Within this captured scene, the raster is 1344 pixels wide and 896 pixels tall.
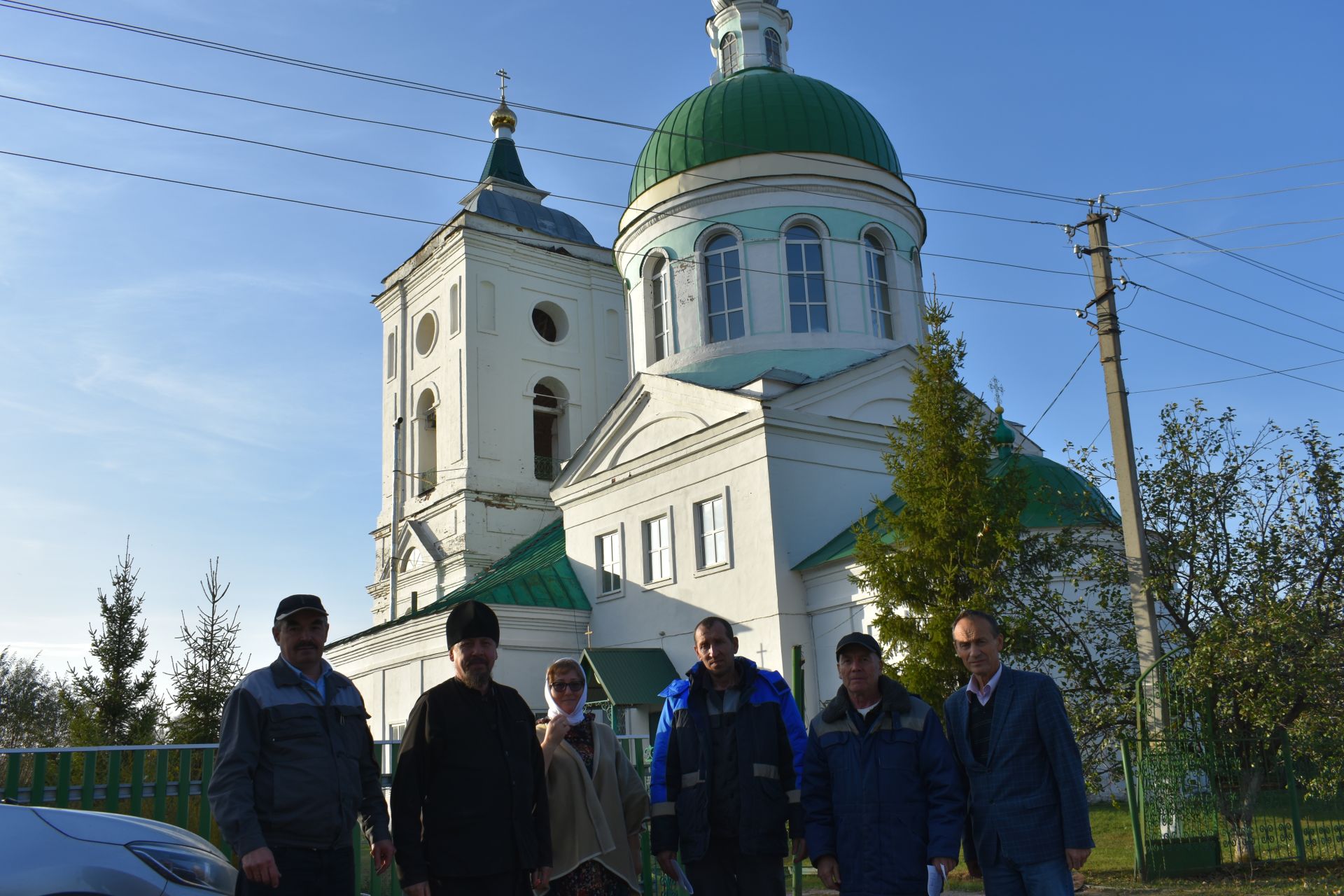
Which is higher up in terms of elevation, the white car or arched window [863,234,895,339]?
arched window [863,234,895,339]

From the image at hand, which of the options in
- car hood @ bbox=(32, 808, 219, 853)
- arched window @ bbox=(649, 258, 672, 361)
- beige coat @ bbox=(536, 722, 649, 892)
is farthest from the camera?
arched window @ bbox=(649, 258, 672, 361)

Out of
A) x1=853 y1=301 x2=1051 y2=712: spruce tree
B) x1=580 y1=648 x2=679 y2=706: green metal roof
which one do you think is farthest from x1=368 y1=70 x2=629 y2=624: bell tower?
x1=853 y1=301 x2=1051 y2=712: spruce tree

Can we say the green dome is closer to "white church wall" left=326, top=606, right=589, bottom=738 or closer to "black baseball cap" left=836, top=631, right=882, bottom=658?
"white church wall" left=326, top=606, right=589, bottom=738

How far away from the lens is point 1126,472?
11.1 meters

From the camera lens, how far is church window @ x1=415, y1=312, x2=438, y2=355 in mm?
30719

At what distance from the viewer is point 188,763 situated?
7008 millimetres

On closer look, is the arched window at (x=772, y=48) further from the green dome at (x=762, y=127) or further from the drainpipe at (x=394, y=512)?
the drainpipe at (x=394, y=512)

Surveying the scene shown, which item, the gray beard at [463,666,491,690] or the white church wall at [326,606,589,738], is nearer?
the gray beard at [463,666,491,690]

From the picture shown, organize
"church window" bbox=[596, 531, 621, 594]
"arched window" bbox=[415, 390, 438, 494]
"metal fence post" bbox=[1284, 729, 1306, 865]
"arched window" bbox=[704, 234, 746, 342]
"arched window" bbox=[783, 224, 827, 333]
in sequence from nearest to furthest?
"metal fence post" bbox=[1284, 729, 1306, 865]
"arched window" bbox=[783, 224, 827, 333]
"church window" bbox=[596, 531, 621, 594]
"arched window" bbox=[704, 234, 746, 342]
"arched window" bbox=[415, 390, 438, 494]

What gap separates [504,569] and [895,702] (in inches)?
792

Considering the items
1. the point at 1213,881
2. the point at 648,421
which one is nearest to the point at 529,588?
the point at 648,421

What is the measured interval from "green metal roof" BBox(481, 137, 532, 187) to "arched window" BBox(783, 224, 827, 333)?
14.4 m

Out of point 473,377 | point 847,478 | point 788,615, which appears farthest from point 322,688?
point 473,377

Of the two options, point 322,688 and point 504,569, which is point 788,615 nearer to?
point 504,569
